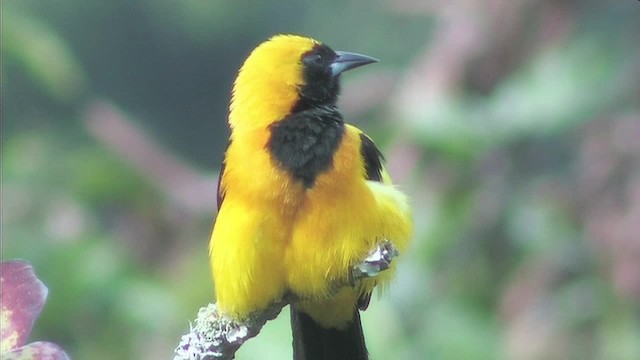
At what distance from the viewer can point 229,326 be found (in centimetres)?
72

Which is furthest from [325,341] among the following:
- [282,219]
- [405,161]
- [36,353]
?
[36,353]

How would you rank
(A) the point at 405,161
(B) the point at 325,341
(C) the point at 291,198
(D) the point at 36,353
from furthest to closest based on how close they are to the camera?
(A) the point at 405,161 → (B) the point at 325,341 → (C) the point at 291,198 → (D) the point at 36,353

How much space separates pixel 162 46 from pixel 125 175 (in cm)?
21

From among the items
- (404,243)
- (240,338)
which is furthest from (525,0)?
(240,338)

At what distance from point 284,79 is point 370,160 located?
0.10 meters

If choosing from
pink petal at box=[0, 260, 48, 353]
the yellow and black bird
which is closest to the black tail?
the yellow and black bird

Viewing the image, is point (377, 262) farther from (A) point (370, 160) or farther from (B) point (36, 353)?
(B) point (36, 353)

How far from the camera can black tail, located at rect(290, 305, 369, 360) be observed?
934 millimetres

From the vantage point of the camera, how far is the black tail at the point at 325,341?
934mm

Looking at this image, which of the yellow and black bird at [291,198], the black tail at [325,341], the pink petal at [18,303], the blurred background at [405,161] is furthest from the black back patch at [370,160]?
the pink petal at [18,303]

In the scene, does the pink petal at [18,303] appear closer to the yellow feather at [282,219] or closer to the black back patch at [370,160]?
the yellow feather at [282,219]

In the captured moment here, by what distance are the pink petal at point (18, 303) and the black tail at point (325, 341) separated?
1.46 feet

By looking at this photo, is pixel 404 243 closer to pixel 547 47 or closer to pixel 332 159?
pixel 332 159

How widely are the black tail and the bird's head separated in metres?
0.20
